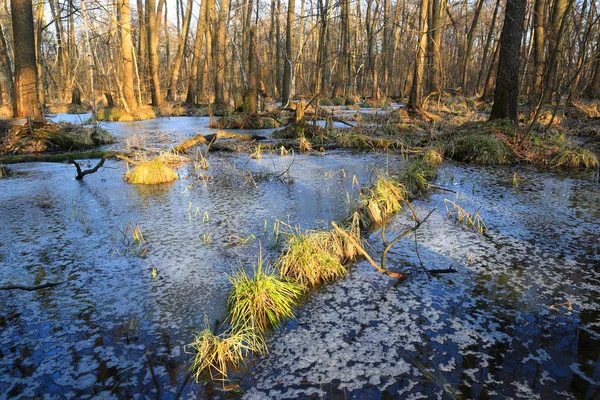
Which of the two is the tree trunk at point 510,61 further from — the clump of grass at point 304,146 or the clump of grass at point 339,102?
the clump of grass at point 339,102

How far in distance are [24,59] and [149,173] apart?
18.7 feet

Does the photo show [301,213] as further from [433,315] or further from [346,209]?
[433,315]

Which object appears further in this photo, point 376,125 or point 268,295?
point 376,125

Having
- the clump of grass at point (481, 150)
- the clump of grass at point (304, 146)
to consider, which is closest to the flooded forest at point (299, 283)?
the clump of grass at point (481, 150)

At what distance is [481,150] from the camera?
7754mm

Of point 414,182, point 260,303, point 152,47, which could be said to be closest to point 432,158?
point 414,182

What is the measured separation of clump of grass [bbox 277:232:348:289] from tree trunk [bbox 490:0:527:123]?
23.5ft

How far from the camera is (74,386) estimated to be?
1.96m

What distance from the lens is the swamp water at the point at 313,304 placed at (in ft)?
6.58

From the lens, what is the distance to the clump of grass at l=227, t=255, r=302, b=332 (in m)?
2.49

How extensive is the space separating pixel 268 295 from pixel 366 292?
73 cm

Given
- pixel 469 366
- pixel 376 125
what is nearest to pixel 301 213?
pixel 469 366

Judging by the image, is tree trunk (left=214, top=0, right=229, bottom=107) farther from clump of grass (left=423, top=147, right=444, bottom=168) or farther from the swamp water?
the swamp water

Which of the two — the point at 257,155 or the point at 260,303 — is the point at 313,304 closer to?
the point at 260,303
